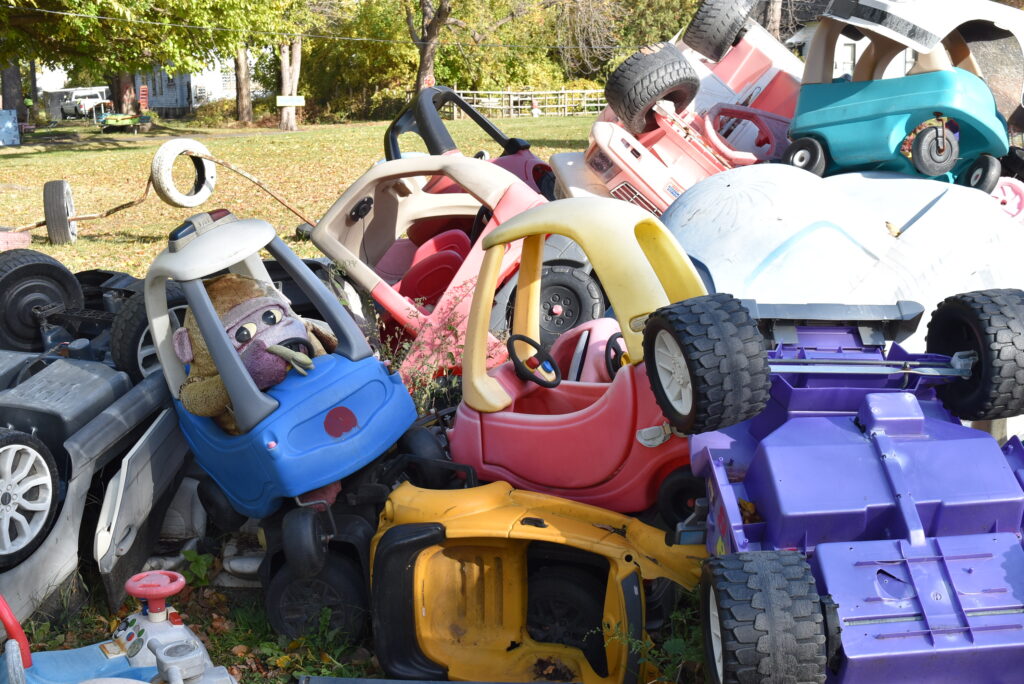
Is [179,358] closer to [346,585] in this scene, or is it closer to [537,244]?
[346,585]

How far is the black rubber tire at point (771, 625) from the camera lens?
8.77 feet

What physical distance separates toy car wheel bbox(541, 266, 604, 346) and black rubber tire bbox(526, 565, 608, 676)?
245cm

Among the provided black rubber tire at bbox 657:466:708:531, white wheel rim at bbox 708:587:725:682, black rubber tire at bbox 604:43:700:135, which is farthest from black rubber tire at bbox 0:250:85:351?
white wheel rim at bbox 708:587:725:682

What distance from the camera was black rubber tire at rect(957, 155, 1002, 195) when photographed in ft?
23.0

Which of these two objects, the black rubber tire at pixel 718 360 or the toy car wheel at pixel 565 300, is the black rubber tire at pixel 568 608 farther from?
the toy car wheel at pixel 565 300

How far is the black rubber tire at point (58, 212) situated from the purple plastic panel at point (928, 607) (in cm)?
1021

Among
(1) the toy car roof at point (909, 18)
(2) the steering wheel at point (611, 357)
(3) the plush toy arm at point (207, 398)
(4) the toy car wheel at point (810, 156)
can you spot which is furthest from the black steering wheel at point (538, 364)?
(1) the toy car roof at point (909, 18)

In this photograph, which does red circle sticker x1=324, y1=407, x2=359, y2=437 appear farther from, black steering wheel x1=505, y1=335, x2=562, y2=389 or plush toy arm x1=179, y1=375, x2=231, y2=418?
black steering wheel x1=505, y1=335, x2=562, y2=389

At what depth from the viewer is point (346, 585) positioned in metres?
3.86

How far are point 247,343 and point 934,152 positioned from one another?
15.8ft

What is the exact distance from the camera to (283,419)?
3.88m

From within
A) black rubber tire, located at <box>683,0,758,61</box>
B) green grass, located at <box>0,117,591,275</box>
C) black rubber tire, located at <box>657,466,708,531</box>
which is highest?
black rubber tire, located at <box>683,0,758,61</box>

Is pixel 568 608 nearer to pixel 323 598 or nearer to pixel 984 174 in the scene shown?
pixel 323 598

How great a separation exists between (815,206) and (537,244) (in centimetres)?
144
